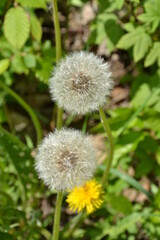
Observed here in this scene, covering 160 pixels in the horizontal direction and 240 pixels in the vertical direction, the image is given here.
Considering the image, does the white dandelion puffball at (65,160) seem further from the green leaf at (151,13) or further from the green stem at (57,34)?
the green leaf at (151,13)

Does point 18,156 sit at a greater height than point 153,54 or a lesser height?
greater

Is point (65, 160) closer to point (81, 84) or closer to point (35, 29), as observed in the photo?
point (81, 84)

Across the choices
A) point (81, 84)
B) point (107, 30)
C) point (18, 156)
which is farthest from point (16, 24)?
point (18, 156)

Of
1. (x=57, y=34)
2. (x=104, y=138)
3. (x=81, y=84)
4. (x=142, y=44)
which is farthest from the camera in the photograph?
(x=104, y=138)

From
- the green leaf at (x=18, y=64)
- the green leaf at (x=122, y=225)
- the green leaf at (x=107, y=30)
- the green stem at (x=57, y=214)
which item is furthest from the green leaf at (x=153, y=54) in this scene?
the green stem at (x=57, y=214)

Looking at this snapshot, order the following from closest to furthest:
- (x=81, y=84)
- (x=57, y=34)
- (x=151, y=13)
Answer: (x=81, y=84) < (x=57, y=34) < (x=151, y=13)

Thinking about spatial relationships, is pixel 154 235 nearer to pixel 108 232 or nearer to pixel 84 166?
pixel 108 232
